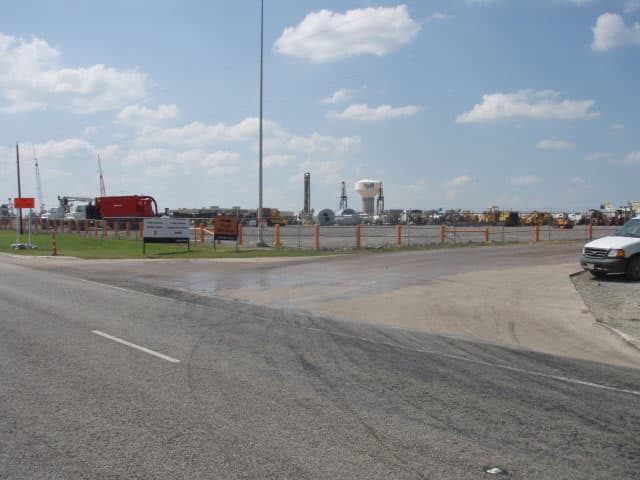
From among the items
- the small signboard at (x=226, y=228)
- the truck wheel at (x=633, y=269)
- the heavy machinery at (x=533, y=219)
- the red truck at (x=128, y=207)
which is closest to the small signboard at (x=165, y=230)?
the small signboard at (x=226, y=228)

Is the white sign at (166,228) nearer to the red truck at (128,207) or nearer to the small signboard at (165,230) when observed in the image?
the small signboard at (165,230)

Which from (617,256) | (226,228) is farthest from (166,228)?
(617,256)

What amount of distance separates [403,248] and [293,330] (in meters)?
20.8

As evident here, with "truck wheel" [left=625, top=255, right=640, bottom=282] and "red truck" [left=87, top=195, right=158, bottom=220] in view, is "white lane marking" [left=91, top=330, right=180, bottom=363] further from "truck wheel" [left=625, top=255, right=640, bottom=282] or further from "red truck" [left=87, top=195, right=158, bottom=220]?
"red truck" [left=87, top=195, right=158, bottom=220]

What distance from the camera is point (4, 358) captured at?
26.0 feet

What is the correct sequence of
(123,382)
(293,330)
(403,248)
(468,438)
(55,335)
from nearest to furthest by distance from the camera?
(468,438) → (123,382) → (55,335) → (293,330) → (403,248)

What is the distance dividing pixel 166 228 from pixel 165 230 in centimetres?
12

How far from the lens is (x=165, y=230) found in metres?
28.8

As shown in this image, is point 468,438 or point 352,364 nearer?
point 468,438

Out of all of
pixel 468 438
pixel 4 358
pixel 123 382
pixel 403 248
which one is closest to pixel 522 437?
pixel 468 438

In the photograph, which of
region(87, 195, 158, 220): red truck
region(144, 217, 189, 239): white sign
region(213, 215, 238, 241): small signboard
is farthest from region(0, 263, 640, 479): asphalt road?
region(87, 195, 158, 220): red truck

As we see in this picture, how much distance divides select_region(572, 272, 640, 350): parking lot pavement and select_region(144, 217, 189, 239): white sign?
58.7 ft

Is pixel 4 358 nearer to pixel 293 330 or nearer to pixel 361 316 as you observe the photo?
pixel 293 330

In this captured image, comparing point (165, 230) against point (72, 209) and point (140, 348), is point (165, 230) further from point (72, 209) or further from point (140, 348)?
point (72, 209)
